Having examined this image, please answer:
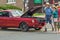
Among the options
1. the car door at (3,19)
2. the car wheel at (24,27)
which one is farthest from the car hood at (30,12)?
the car door at (3,19)

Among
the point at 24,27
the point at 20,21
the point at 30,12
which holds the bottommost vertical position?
the point at 24,27

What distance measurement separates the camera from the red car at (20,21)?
19984 millimetres

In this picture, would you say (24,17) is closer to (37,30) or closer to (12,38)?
(37,30)

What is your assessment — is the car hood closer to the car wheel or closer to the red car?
the red car

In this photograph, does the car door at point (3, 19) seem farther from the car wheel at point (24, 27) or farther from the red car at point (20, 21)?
the car wheel at point (24, 27)

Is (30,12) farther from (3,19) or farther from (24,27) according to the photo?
(3,19)

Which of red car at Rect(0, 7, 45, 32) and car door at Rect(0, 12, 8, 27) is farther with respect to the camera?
car door at Rect(0, 12, 8, 27)

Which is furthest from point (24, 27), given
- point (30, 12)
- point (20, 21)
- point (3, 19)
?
point (3, 19)

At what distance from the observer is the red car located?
1998 cm

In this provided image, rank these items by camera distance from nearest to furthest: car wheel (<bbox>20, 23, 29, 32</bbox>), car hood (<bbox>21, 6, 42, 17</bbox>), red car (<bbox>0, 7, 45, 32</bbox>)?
red car (<bbox>0, 7, 45, 32</bbox>), car wheel (<bbox>20, 23, 29, 32</bbox>), car hood (<bbox>21, 6, 42, 17</bbox>)

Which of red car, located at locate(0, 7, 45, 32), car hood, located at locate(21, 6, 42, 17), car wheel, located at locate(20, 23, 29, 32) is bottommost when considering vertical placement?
car wheel, located at locate(20, 23, 29, 32)

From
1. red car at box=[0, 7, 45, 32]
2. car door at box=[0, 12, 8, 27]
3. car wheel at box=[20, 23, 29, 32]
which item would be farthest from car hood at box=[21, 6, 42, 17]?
car door at box=[0, 12, 8, 27]

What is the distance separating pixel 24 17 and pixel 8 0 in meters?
19.6

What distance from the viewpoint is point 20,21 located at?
67.2 ft
